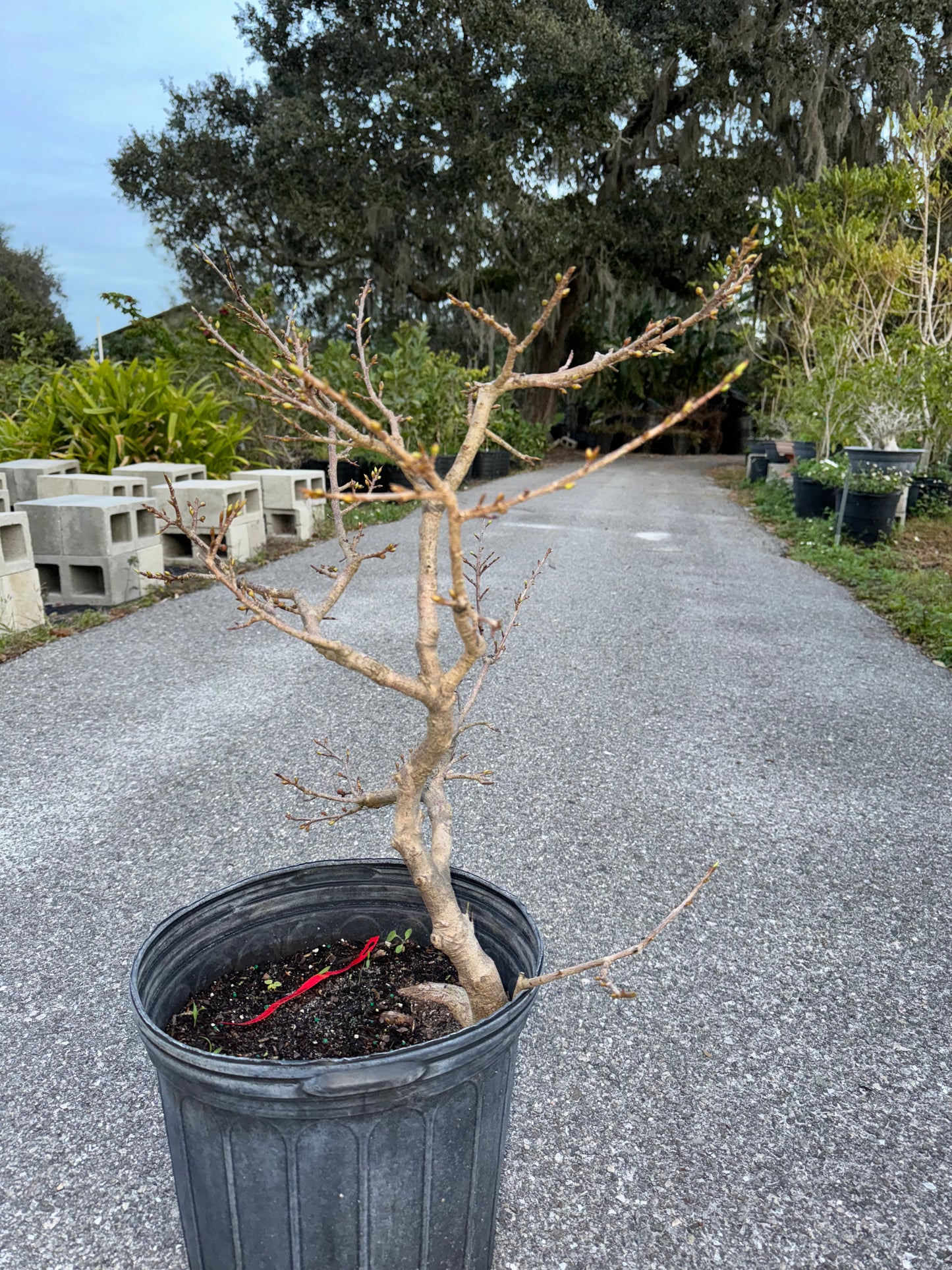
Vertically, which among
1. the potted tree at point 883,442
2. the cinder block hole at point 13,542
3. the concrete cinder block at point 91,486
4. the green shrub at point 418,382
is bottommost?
the cinder block hole at point 13,542

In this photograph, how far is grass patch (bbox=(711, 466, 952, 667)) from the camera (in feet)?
16.3

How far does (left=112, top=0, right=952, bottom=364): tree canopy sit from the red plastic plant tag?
40.4 feet

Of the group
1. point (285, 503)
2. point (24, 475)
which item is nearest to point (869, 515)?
point (285, 503)

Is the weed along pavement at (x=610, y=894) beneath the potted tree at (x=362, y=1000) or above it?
beneath

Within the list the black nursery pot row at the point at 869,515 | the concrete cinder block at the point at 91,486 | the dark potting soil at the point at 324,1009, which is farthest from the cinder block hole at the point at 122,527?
the black nursery pot row at the point at 869,515

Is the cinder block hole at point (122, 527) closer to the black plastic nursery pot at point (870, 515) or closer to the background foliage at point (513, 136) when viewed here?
the black plastic nursery pot at point (870, 515)

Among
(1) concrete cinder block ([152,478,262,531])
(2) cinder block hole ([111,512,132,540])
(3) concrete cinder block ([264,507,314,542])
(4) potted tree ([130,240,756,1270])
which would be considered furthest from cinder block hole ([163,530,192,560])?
(4) potted tree ([130,240,756,1270])

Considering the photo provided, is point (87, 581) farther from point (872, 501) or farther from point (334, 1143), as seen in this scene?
point (872, 501)

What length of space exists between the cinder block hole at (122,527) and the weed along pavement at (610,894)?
1.92ft

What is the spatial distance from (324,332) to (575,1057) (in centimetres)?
1690

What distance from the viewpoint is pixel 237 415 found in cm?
833

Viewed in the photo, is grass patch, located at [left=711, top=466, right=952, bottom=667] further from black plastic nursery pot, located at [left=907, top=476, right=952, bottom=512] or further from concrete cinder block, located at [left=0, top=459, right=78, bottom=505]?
concrete cinder block, located at [left=0, top=459, right=78, bottom=505]

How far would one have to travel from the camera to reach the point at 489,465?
1375cm

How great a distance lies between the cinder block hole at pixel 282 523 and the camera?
738 centimetres
